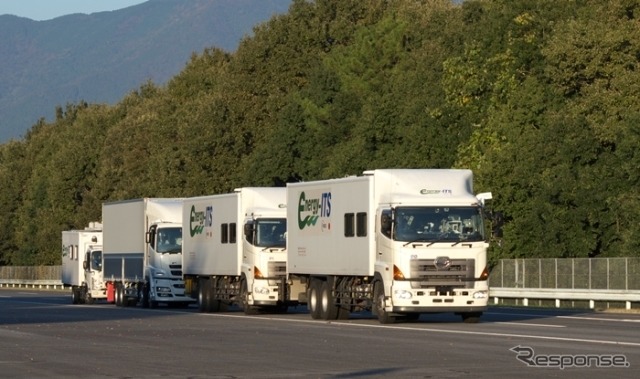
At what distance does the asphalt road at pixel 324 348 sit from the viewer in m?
24.4

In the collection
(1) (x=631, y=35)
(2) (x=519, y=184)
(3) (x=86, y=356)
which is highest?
(1) (x=631, y=35)

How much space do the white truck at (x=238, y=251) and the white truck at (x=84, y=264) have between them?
14.8m

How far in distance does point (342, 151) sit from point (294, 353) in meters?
67.8

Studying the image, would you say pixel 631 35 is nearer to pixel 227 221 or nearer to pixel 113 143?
pixel 227 221

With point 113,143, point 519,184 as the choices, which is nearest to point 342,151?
point 519,184

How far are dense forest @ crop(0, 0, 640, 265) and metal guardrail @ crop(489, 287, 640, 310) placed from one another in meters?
4.38

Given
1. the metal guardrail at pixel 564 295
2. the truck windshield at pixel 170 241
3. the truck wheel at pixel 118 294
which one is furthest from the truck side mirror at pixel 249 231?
the truck wheel at pixel 118 294

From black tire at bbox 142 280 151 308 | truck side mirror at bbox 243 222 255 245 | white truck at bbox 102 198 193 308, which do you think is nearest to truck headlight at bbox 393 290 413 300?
truck side mirror at bbox 243 222 255 245

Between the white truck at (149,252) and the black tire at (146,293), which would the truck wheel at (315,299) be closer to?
the white truck at (149,252)

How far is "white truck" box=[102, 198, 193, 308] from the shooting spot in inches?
2301

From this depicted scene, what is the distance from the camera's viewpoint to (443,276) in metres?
38.7

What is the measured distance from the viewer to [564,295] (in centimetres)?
5784

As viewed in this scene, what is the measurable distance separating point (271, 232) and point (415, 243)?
1037cm

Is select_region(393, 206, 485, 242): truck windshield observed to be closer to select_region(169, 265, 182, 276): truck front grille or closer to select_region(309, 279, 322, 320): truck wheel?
select_region(309, 279, 322, 320): truck wheel
